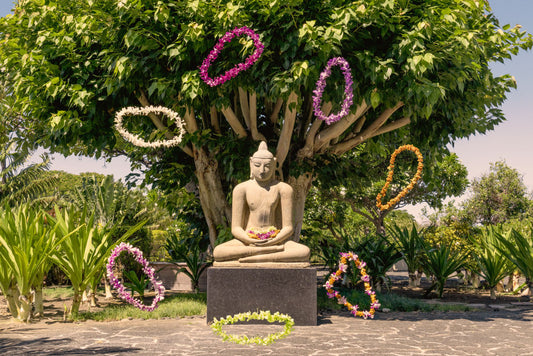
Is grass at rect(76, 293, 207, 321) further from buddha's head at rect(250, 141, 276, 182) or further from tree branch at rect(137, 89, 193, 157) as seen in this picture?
tree branch at rect(137, 89, 193, 157)

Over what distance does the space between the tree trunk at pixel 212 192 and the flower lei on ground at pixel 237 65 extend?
230cm

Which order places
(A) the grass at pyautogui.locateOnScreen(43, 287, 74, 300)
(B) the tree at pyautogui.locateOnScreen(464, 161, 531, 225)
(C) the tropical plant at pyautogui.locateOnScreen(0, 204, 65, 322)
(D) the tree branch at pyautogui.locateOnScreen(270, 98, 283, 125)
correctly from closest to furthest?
(C) the tropical plant at pyautogui.locateOnScreen(0, 204, 65, 322) → (D) the tree branch at pyautogui.locateOnScreen(270, 98, 283, 125) → (A) the grass at pyautogui.locateOnScreen(43, 287, 74, 300) → (B) the tree at pyautogui.locateOnScreen(464, 161, 531, 225)

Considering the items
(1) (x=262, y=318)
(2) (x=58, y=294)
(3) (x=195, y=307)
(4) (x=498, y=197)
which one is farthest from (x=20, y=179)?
(4) (x=498, y=197)

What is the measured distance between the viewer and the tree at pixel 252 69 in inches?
287

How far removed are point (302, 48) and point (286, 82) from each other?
75cm

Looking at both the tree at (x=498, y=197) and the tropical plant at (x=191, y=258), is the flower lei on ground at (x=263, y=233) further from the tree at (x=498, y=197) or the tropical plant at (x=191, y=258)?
the tree at (x=498, y=197)

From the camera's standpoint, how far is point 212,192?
1012cm

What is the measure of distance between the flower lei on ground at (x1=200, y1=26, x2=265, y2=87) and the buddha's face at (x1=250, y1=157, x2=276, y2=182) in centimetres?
142

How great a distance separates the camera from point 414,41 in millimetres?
7105

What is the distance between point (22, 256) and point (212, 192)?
3978 mm

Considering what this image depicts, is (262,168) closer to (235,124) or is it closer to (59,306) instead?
(235,124)

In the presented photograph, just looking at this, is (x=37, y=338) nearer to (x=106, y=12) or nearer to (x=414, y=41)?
(x=106, y=12)

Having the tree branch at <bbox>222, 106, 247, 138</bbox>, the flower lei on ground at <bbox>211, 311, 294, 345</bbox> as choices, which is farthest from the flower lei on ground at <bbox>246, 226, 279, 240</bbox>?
the flower lei on ground at <bbox>211, 311, 294, 345</bbox>

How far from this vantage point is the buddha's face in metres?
7.79
